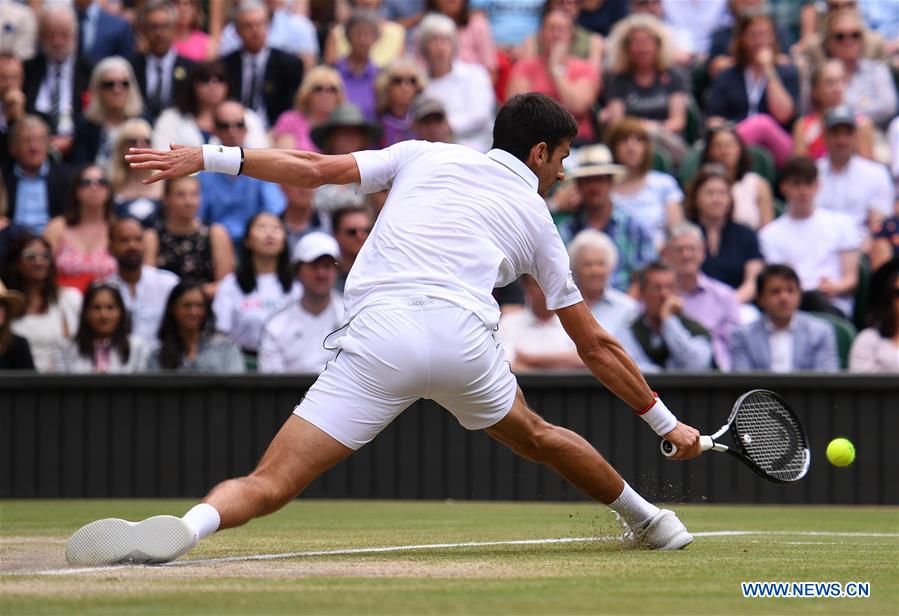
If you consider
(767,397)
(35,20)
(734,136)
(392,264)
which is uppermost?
(35,20)

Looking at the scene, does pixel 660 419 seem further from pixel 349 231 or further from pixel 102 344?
pixel 102 344

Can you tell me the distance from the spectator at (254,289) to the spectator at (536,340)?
174 centimetres

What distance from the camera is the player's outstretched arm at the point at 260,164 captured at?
606cm

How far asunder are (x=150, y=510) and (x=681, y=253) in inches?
186

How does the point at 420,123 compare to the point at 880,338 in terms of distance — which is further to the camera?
the point at 420,123

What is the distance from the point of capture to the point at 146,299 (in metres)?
12.4

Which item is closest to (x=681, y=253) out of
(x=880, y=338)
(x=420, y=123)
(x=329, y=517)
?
(x=880, y=338)

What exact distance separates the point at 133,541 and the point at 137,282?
6966 mm

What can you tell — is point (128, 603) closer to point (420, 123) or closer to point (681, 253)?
point (681, 253)

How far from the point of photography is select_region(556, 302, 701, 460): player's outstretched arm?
6469 mm

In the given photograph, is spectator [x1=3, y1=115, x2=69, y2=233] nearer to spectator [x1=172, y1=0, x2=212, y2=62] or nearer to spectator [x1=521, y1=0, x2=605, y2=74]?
spectator [x1=172, y1=0, x2=212, y2=62]

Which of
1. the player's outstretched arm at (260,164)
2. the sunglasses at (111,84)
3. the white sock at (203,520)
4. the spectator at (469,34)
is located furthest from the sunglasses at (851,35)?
the white sock at (203,520)

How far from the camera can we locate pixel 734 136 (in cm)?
1384

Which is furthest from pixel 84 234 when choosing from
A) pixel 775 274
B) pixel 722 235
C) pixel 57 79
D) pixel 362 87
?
pixel 775 274
